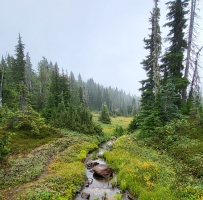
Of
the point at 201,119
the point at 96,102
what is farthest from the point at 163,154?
the point at 96,102

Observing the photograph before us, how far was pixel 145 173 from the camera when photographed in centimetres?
920

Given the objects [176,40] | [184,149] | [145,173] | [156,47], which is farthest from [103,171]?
[176,40]

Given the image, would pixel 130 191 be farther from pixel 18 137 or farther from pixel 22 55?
pixel 22 55

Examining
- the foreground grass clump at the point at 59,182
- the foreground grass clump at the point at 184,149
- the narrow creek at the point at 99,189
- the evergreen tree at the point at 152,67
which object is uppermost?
the evergreen tree at the point at 152,67

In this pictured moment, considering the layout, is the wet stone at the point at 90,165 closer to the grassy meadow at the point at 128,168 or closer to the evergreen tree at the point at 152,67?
the grassy meadow at the point at 128,168

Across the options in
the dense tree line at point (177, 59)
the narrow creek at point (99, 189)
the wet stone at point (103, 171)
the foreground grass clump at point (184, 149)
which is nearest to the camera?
the foreground grass clump at point (184, 149)

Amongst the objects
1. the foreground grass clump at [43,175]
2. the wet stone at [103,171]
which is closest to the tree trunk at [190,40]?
the wet stone at [103,171]

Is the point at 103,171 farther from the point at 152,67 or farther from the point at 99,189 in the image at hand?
the point at 152,67

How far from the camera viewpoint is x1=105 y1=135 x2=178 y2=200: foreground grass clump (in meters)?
7.62

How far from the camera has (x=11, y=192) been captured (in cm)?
766

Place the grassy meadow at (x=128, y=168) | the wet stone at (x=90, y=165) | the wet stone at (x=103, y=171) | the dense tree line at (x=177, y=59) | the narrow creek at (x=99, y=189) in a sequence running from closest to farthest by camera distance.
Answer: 1. the grassy meadow at (x=128, y=168)
2. the narrow creek at (x=99, y=189)
3. the wet stone at (x=103, y=171)
4. the wet stone at (x=90, y=165)
5. the dense tree line at (x=177, y=59)

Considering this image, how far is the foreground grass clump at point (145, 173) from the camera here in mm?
7621

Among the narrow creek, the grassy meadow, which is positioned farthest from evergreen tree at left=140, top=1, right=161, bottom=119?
the narrow creek

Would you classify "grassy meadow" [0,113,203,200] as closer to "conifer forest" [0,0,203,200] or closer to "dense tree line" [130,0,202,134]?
"conifer forest" [0,0,203,200]
